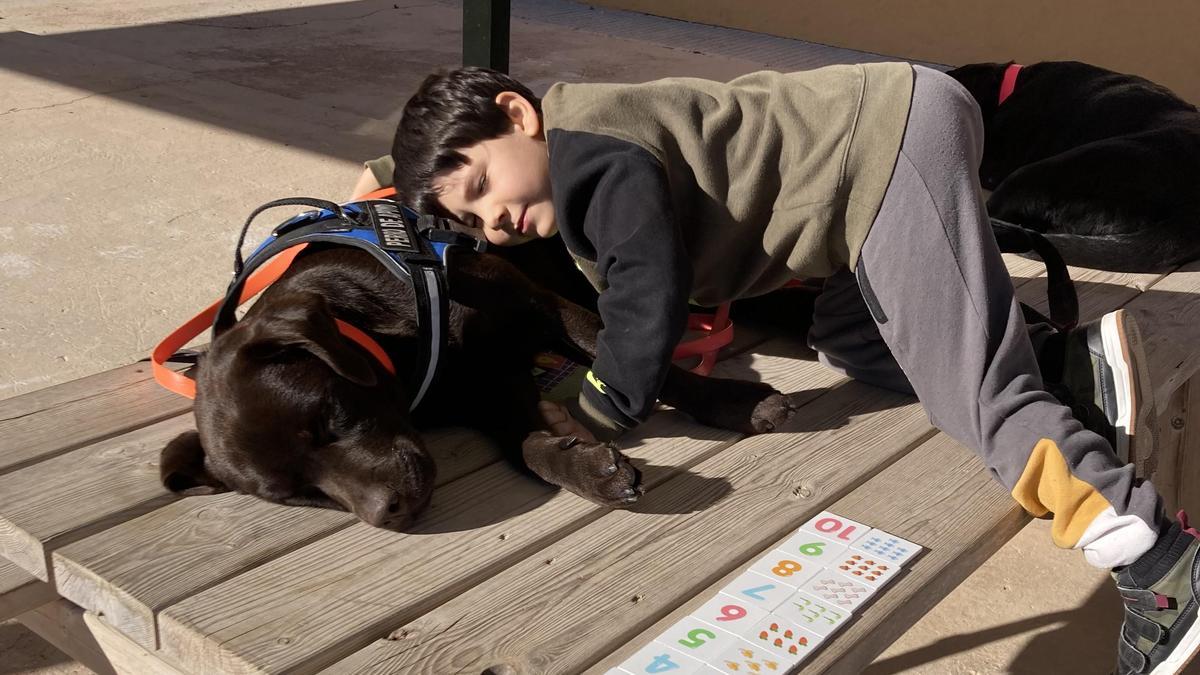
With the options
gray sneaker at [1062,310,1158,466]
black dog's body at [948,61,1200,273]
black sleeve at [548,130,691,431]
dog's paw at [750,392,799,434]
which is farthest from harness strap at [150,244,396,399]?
black dog's body at [948,61,1200,273]

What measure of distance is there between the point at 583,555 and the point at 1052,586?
187 cm

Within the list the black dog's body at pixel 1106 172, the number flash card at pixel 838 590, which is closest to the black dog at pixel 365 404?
the number flash card at pixel 838 590

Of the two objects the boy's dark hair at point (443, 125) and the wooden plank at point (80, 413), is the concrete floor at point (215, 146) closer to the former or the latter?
the wooden plank at point (80, 413)

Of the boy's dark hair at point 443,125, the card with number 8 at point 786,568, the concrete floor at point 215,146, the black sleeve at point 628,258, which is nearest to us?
the card with number 8 at point 786,568

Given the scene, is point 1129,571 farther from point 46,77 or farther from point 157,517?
point 46,77

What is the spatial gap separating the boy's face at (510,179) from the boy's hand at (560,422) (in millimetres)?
393

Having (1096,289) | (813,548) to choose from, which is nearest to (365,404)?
(813,548)

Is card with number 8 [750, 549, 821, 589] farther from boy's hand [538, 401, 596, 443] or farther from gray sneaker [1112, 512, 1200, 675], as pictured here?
gray sneaker [1112, 512, 1200, 675]

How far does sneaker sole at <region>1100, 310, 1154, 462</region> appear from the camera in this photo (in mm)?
2475

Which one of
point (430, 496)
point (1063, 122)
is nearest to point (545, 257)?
point (430, 496)

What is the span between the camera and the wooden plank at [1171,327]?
114 inches

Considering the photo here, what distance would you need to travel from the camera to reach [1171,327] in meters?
3.19

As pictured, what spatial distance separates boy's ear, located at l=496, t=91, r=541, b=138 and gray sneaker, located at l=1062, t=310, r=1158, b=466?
129cm

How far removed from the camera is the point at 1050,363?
2.71 meters
